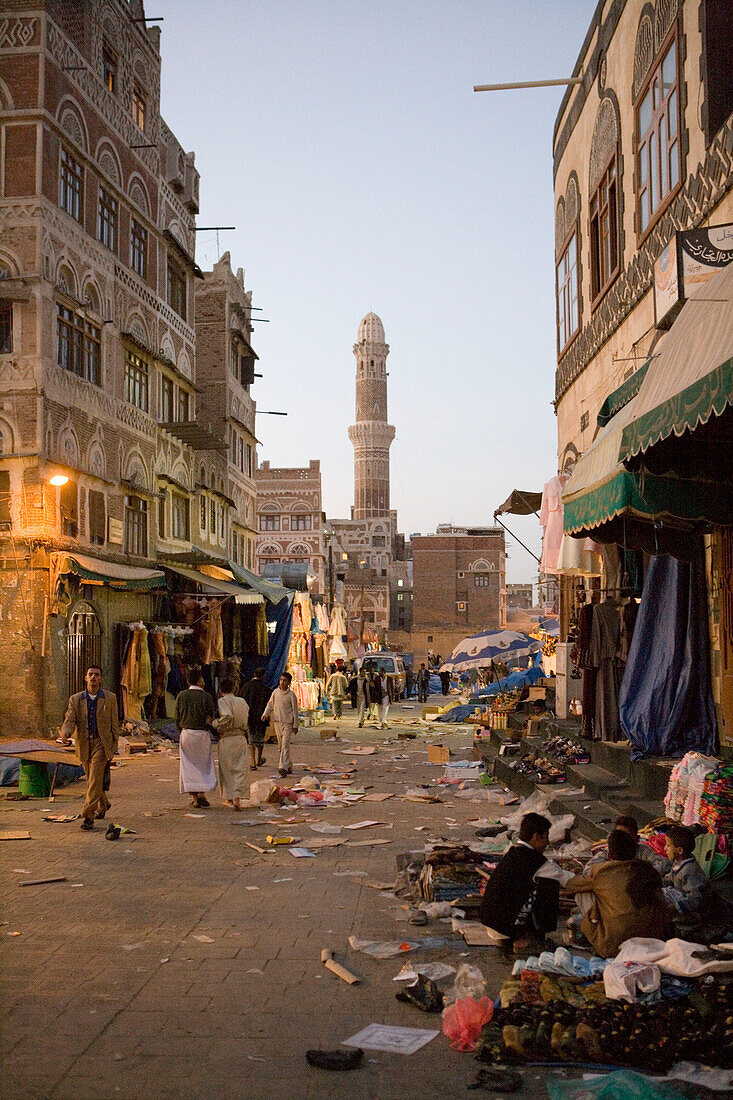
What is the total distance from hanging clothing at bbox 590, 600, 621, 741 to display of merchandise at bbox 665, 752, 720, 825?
349 cm

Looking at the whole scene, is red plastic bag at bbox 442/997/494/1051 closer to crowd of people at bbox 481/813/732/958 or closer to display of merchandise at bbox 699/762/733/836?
crowd of people at bbox 481/813/732/958

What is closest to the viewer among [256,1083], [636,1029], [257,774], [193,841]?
[256,1083]

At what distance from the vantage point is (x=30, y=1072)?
4.26 m

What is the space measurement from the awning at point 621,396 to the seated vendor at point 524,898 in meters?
5.34

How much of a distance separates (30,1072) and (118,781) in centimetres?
1020

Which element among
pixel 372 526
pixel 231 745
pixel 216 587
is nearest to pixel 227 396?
pixel 216 587

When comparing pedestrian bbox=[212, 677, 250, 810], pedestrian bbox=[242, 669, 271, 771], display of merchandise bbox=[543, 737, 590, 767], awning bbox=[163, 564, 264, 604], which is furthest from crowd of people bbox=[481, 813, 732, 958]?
awning bbox=[163, 564, 264, 604]

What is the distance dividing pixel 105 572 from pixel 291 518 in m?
46.6

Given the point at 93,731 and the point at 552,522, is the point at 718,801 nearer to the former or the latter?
the point at 93,731

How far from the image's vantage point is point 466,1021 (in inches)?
185

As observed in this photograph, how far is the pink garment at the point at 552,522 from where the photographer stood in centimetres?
1409

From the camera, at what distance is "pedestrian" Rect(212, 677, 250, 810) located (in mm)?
11719

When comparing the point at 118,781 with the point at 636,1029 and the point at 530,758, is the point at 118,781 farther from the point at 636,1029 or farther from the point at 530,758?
the point at 636,1029

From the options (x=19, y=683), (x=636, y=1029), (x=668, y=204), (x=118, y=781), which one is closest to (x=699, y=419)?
(x=636, y=1029)
